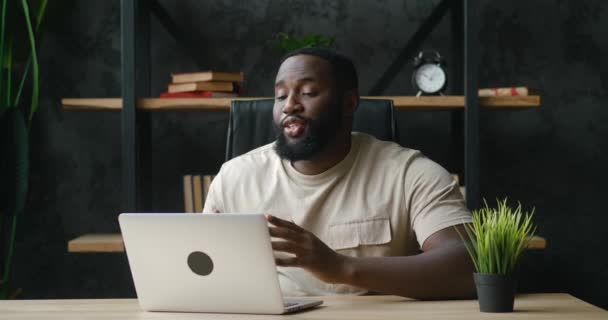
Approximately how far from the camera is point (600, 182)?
3.14 m

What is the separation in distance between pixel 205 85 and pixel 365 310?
1456 mm

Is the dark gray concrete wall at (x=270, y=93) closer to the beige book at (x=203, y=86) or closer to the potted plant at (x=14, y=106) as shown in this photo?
the potted plant at (x=14, y=106)

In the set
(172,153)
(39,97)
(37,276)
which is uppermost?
(39,97)

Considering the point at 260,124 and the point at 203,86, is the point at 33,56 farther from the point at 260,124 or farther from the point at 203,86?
the point at 260,124

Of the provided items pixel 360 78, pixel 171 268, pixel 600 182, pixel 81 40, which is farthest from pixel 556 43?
pixel 171 268

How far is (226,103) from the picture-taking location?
271cm

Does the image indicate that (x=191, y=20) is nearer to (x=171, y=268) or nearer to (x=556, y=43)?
(x=556, y=43)

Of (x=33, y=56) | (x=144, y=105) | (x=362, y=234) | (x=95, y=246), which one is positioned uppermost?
(x=33, y=56)

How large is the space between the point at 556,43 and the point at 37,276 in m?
2.13

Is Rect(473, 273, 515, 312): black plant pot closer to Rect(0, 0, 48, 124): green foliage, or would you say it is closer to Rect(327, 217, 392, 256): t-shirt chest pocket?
Rect(327, 217, 392, 256): t-shirt chest pocket

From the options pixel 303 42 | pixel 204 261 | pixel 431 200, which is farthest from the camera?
pixel 303 42

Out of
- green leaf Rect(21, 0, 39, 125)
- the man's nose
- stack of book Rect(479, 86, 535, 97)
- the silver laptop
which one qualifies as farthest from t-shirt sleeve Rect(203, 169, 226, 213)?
stack of book Rect(479, 86, 535, 97)

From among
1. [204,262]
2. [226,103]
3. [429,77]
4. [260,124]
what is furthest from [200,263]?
[429,77]

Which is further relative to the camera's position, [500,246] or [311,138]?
[311,138]
